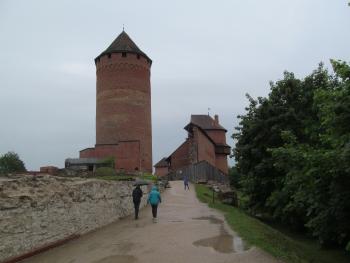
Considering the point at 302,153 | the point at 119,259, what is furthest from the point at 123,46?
the point at 119,259

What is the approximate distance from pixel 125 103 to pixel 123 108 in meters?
0.73

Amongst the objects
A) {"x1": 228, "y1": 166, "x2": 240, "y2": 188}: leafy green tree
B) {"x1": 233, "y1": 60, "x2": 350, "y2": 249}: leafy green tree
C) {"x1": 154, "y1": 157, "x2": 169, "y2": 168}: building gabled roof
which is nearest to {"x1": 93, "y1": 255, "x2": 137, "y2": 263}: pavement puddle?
{"x1": 233, "y1": 60, "x2": 350, "y2": 249}: leafy green tree

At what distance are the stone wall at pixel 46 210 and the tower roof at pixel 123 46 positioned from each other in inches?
1723

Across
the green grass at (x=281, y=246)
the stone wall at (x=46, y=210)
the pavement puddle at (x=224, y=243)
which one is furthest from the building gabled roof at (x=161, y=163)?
the pavement puddle at (x=224, y=243)

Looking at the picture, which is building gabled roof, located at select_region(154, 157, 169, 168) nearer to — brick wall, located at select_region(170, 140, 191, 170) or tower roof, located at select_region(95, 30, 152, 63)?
brick wall, located at select_region(170, 140, 191, 170)

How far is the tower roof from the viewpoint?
195ft

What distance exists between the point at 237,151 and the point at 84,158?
Answer: 34.2 m

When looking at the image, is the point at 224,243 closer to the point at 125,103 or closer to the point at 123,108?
the point at 123,108

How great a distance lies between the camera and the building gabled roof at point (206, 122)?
69688mm

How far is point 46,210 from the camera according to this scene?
41.4 ft

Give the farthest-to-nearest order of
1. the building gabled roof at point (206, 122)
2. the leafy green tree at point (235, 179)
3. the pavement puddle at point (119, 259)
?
1. the building gabled roof at point (206, 122)
2. the leafy green tree at point (235, 179)
3. the pavement puddle at point (119, 259)

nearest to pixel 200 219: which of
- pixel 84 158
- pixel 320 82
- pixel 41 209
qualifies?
pixel 41 209

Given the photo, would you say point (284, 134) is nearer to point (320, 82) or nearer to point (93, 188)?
point (93, 188)

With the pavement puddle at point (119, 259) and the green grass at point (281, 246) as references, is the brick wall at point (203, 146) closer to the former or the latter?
the green grass at point (281, 246)
